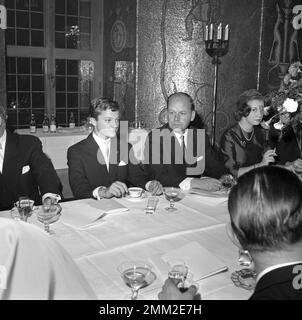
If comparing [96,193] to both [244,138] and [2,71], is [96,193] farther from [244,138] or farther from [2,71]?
[2,71]

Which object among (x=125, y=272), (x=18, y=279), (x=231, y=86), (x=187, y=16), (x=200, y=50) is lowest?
(x=125, y=272)

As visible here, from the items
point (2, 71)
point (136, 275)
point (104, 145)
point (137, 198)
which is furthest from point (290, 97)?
point (2, 71)

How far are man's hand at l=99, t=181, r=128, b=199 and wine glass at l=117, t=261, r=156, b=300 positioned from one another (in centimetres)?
97

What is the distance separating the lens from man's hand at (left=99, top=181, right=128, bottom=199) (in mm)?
2572

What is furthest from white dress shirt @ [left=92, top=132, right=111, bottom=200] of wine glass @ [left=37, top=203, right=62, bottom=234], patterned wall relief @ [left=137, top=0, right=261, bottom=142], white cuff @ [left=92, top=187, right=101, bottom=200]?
patterned wall relief @ [left=137, top=0, right=261, bottom=142]

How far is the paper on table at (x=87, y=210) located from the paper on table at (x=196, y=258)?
0.55m

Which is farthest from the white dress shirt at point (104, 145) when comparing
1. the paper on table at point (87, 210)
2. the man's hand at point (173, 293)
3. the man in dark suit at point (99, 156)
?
the man's hand at point (173, 293)

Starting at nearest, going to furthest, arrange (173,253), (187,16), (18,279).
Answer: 1. (18,279)
2. (173,253)
3. (187,16)

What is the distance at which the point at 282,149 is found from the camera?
4.02 meters

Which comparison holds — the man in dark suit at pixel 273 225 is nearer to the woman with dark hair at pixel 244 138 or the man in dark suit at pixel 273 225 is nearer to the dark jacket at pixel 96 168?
the dark jacket at pixel 96 168

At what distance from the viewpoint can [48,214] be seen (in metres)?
2.10

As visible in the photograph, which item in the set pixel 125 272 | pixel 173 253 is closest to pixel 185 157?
pixel 173 253

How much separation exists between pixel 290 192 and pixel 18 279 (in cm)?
71

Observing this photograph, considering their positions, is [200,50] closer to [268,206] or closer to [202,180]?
[202,180]
